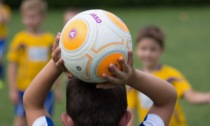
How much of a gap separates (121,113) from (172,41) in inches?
475

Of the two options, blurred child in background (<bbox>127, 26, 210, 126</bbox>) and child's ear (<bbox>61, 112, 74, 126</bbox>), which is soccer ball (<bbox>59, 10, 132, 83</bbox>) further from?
blurred child in background (<bbox>127, 26, 210, 126</bbox>)

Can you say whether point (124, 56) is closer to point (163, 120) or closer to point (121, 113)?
point (121, 113)

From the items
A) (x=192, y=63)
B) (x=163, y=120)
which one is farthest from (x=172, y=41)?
(x=163, y=120)

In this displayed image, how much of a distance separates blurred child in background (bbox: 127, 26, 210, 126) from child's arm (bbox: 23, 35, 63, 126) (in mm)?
1991

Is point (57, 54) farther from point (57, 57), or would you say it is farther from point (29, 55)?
point (29, 55)

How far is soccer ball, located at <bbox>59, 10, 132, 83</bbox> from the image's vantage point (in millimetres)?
2246

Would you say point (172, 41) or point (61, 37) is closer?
point (61, 37)

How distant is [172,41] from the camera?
1409 cm

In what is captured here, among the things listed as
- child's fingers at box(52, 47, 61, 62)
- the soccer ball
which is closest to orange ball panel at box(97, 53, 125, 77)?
the soccer ball

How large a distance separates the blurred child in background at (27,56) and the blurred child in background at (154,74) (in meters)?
1.65

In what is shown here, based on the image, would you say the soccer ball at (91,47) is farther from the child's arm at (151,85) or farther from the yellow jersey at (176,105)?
the yellow jersey at (176,105)

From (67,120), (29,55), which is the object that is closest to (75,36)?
(67,120)

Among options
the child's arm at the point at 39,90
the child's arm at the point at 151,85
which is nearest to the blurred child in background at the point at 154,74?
the child's arm at the point at 151,85

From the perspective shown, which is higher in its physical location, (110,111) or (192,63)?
(110,111)
